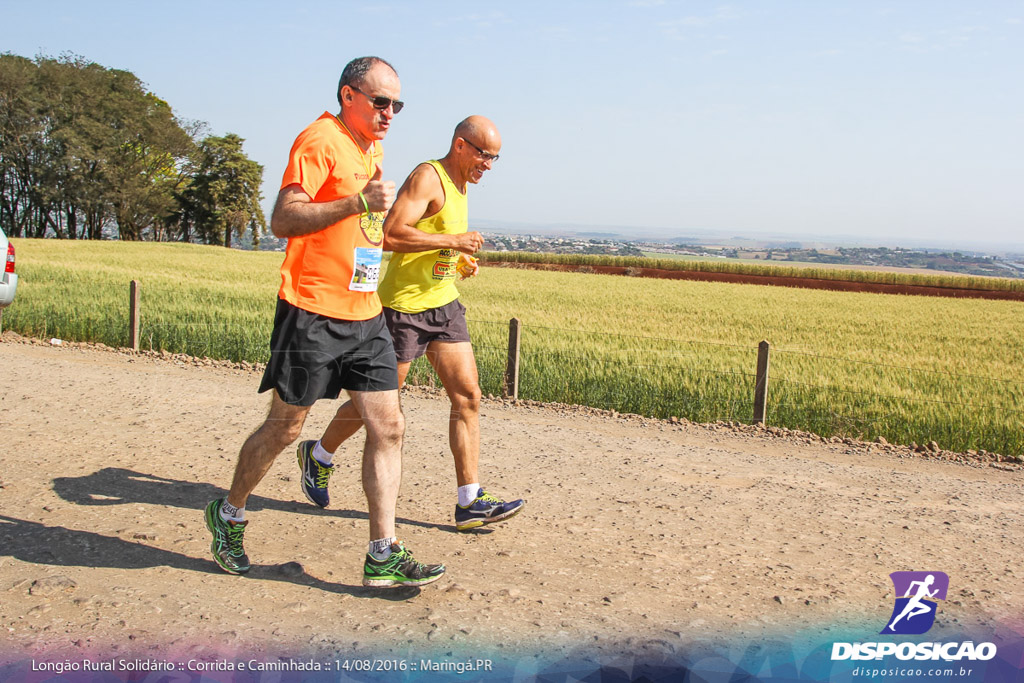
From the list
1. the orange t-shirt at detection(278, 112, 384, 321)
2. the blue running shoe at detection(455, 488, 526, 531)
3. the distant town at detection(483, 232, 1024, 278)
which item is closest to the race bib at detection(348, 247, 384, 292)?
the orange t-shirt at detection(278, 112, 384, 321)

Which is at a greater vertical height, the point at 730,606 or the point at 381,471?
the point at 381,471

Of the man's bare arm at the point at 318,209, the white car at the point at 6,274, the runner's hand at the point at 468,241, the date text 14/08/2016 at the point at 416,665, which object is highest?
the man's bare arm at the point at 318,209

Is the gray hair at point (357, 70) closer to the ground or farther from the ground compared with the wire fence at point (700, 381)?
farther from the ground

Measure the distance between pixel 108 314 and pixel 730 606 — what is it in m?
12.1

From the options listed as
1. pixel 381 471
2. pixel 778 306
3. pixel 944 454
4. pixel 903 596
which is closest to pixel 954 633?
pixel 903 596

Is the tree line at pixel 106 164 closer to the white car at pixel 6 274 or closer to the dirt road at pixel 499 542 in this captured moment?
the white car at pixel 6 274

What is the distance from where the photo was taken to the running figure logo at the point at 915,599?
3702 millimetres

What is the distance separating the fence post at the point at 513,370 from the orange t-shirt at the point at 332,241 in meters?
6.16

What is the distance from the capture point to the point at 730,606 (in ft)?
12.6

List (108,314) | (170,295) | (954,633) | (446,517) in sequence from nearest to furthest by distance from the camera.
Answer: (954,633)
(446,517)
(108,314)
(170,295)

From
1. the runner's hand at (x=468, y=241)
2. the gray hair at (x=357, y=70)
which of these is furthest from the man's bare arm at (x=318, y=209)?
the runner's hand at (x=468, y=241)

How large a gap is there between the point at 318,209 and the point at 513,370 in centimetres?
663

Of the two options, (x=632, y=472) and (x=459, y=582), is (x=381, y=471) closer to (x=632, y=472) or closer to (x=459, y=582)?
(x=459, y=582)

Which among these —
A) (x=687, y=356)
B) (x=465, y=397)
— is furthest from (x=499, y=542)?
(x=687, y=356)
